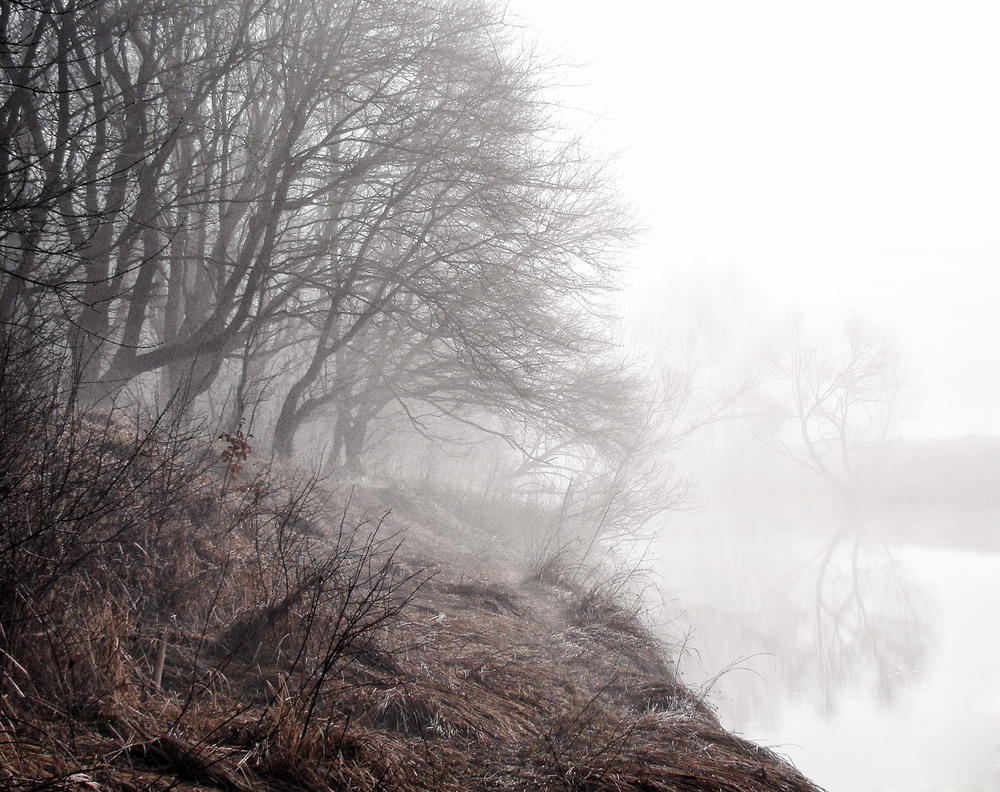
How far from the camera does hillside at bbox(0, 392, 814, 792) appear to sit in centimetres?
254

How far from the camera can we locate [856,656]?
1103cm

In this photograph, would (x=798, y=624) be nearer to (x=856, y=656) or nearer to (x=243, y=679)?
(x=856, y=656)

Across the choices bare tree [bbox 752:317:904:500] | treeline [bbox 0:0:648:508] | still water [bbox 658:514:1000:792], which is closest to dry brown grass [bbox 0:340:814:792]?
still water [bbox 658:514:1000:792]

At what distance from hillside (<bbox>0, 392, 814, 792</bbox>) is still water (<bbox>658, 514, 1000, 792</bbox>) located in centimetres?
164

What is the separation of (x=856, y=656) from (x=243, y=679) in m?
10.3

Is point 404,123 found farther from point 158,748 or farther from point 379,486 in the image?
point 158,748

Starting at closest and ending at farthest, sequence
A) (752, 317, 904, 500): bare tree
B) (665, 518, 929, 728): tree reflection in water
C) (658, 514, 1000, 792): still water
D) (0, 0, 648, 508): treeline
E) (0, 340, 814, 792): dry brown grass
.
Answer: (0, 340, 814, 792): dry brown grass
(658, 514, 1000, 792): still water
(0, 0, 648, 508): treeline
(665, 518, 929, 728): tree reflection in water
(752, 317, 904, 500): bare tree

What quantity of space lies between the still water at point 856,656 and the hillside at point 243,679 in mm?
1644

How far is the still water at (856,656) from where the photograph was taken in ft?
23.4

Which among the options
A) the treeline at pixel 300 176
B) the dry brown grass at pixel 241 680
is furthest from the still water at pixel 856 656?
the treeline at pixel 300 176

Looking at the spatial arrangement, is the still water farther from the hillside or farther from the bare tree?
the bare tree

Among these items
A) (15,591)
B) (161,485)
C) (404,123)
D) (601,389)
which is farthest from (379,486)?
(15,591)

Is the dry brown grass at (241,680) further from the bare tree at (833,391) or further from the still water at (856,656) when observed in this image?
the bare tree at (833,391)

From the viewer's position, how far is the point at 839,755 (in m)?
7.22
